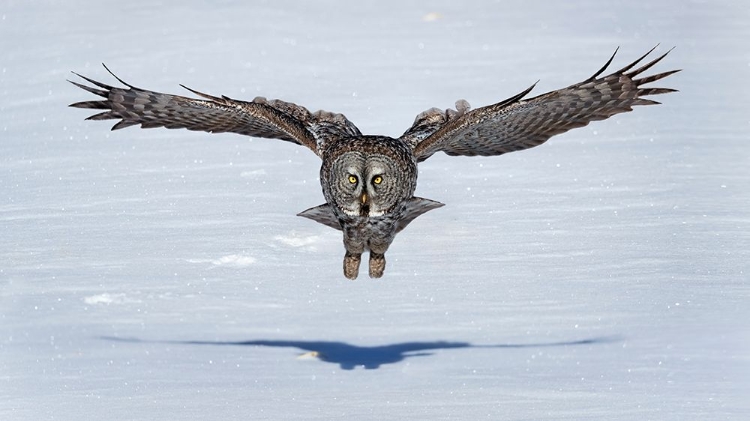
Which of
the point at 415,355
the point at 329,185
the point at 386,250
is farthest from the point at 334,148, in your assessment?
the point at 415,355

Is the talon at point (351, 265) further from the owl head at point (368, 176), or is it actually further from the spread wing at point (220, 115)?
the spread wing at point (220, 115)

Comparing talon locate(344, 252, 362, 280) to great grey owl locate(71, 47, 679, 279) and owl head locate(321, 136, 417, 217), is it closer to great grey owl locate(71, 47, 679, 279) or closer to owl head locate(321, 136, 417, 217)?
great grey owl locate(71, 47, 679, 279)

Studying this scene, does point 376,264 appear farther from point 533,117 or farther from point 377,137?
point 533,117

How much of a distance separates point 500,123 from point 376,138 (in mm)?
1172

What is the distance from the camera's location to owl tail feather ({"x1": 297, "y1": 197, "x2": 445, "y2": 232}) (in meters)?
10.3

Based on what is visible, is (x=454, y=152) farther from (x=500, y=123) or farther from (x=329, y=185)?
(x=329, y=185)

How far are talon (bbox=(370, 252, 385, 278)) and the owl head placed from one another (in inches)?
26.8

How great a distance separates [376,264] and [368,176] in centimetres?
109

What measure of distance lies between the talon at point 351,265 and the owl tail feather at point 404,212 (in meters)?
0.27

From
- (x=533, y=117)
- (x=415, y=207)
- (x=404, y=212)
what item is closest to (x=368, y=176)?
(x=404, y=212)

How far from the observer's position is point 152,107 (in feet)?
36.3

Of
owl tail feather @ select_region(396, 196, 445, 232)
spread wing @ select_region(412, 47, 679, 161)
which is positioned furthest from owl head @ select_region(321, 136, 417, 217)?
spread wing @ select_region(412, 47, 679, 161)

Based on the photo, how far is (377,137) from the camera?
9.98m

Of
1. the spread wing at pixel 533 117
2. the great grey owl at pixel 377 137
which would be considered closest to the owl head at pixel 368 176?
the great grey owl at pixel 377 137
